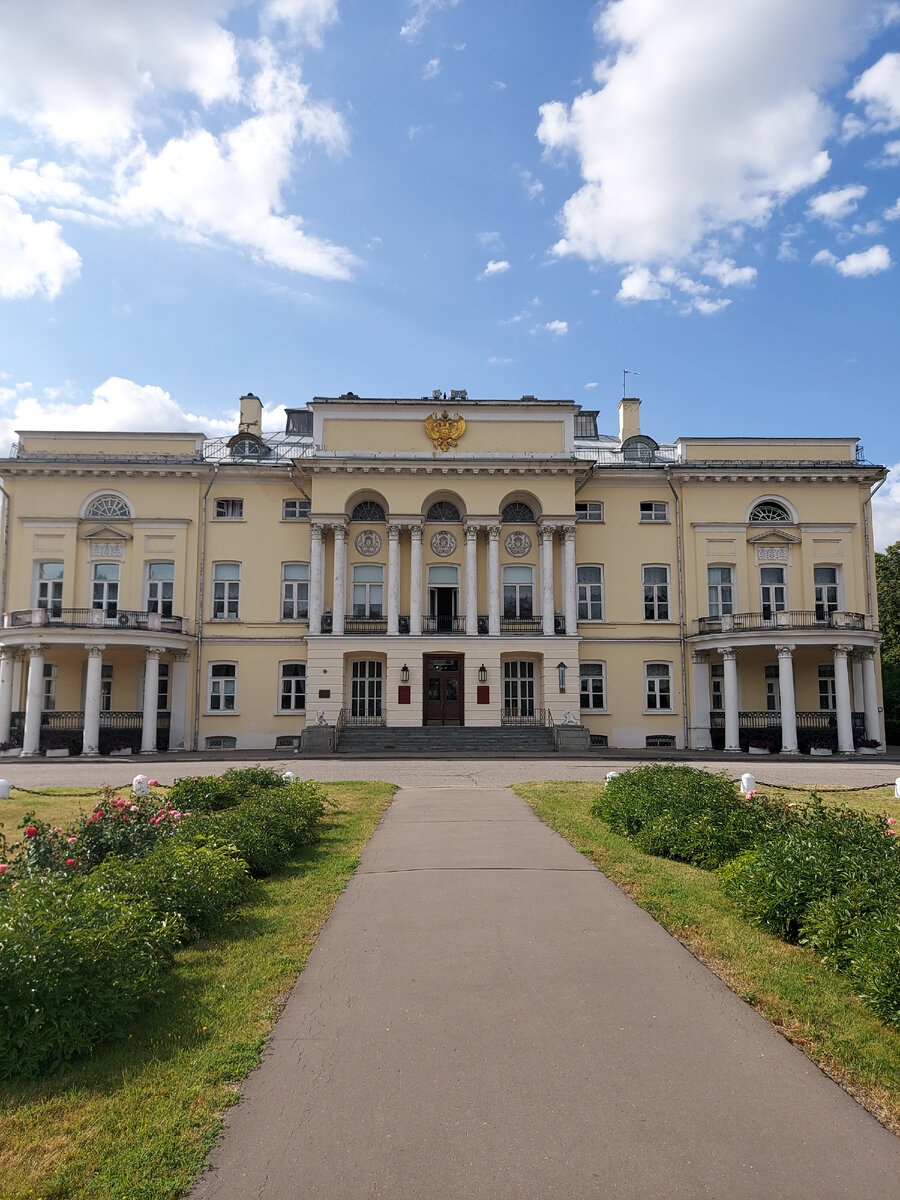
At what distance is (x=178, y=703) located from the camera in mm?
32500

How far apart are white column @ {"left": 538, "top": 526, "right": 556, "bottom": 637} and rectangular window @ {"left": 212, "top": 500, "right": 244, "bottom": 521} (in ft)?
43.2

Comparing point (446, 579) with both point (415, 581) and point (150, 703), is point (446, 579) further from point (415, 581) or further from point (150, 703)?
point (150, 703)

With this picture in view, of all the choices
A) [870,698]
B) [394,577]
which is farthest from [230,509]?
[870,698]

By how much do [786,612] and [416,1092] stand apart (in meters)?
30.4

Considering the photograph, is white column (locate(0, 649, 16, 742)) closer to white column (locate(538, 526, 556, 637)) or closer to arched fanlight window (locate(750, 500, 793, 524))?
white column (locate(538, 526, 556, 637))

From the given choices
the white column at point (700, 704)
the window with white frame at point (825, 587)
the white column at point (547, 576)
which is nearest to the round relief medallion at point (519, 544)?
the white column at point (547, 576)

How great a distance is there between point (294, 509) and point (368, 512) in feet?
11.1

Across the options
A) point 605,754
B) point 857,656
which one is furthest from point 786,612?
point 605,754

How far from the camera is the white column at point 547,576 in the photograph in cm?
3225

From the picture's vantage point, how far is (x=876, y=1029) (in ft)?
16.5

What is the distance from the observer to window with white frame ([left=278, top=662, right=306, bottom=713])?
33219mm

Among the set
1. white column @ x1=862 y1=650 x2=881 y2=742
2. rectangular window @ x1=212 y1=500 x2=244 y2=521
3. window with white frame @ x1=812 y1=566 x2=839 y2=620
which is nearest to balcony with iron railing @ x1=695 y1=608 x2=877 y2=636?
window with white frame @ x1=812 y1=566 x2=839 y2=620

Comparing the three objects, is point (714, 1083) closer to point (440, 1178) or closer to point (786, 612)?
point (440, 1178)

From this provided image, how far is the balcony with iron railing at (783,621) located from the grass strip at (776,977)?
23.0 metres
